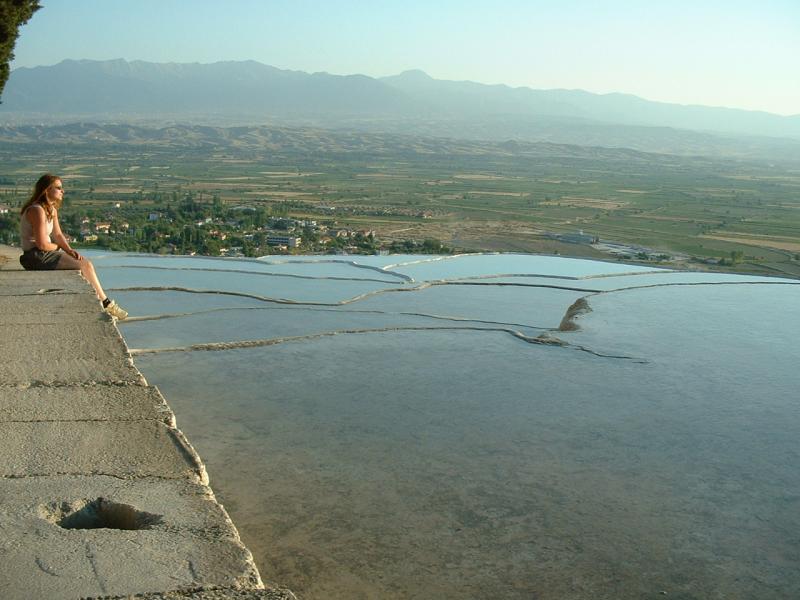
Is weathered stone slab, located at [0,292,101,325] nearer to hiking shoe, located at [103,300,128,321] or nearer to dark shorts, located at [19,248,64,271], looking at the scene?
hiking shoe, located at [103,300,128,321]

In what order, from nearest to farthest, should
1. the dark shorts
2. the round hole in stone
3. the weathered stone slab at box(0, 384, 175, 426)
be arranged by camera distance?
the round hole in stone → the weathered stone slab at box(0, 384, 175, 426) → the dark shorts

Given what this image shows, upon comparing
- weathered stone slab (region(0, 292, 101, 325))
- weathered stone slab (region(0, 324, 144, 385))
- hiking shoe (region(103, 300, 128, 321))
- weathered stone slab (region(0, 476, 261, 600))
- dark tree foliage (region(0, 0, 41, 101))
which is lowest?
hiking shoe (region(103, 300, 128, 321))

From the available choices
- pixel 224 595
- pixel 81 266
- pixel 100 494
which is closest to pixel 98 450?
pixel 100 494

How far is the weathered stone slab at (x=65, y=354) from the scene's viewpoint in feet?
13.3

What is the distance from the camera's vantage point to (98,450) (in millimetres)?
3193

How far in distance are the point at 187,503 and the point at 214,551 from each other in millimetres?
338

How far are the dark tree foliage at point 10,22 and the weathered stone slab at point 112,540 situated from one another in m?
9.38

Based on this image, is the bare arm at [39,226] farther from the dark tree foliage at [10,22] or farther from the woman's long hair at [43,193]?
the dark tree foliage at [10,22]

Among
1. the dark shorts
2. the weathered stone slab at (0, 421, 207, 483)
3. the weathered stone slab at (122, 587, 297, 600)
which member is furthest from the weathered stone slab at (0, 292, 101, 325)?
the weathered stone slab at (122, 587, 297, 600)

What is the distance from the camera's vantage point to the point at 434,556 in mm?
3096

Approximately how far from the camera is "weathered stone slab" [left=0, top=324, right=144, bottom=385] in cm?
405

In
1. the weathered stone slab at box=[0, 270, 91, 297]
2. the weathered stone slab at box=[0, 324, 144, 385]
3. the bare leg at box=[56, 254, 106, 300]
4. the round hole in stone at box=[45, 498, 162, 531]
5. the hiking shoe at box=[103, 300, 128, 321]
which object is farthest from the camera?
the bare leg at box=[56, 254, 106, 300]

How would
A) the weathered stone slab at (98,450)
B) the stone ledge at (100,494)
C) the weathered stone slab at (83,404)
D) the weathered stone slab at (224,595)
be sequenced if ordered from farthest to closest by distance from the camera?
the weathered stone slab at (83,404) < the weathered stone slab at (98,450) < the stone ledge at (100,494) < the weathered stone slab at (224,595)

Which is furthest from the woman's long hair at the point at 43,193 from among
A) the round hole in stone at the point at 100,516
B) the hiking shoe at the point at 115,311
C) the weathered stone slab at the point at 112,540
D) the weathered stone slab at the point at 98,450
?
the round hole in stone at the point at 100,516
